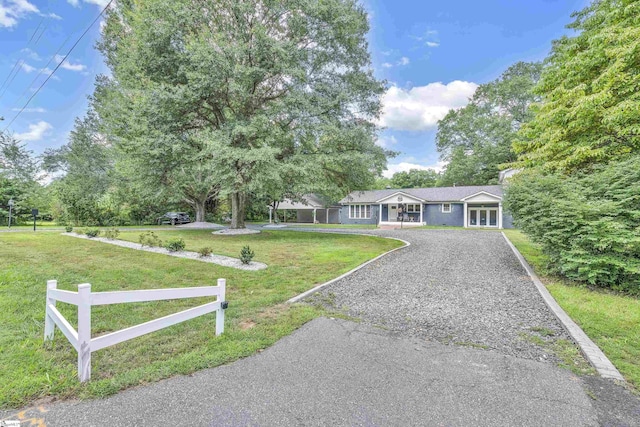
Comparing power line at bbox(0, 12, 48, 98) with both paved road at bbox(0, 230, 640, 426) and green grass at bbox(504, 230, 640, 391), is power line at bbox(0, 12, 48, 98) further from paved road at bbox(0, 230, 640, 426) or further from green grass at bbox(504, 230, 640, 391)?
green grass at bbox(504, 230, 640, 391)

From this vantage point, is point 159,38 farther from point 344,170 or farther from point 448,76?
point 448,76

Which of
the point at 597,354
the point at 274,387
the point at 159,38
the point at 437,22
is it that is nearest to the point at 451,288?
the point at 597,354

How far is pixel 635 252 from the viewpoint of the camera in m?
5.72

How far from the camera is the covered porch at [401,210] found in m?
28.0

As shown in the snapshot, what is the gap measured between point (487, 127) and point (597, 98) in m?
29.7

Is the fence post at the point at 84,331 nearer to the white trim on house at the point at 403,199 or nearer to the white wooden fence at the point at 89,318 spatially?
the white wooden fence at the point at 89,318

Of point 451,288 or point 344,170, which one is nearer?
point 451,288

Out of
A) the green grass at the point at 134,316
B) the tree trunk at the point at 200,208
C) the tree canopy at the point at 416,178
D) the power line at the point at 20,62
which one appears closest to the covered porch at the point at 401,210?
the tree trunk at the point at 200,208

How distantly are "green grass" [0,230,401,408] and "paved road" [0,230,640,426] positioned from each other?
296mm

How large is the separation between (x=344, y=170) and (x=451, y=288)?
33.1ft

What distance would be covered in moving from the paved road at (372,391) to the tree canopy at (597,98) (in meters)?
7.62

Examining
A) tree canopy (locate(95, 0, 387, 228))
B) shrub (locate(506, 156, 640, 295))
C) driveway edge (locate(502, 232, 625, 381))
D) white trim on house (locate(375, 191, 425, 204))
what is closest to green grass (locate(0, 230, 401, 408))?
driveway edge (locate(502, 232, 625, 381))

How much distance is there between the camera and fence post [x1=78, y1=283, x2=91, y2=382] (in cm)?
261

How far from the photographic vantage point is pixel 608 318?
4.44 metres
